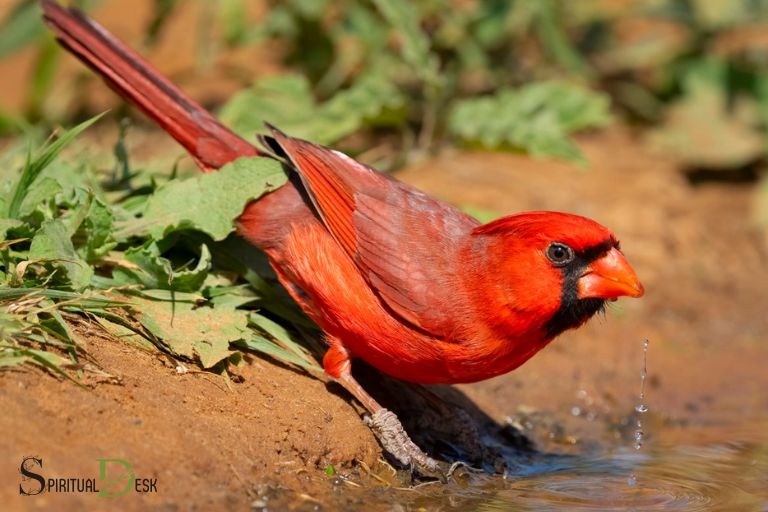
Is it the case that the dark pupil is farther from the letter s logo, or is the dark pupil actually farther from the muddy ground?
the letter s logo

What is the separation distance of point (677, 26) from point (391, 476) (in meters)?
6.83

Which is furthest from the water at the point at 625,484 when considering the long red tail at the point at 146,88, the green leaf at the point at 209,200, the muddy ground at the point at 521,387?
the long red tail at the point at 146,88

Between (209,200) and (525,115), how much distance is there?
274 cm

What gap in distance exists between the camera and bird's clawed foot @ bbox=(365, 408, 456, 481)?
167 inches

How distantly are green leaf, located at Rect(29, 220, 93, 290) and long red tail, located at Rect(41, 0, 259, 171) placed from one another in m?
0.80

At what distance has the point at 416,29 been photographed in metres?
6.48

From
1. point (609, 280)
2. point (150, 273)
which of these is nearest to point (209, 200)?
point (150, 273)

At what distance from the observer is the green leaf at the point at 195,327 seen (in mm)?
4086

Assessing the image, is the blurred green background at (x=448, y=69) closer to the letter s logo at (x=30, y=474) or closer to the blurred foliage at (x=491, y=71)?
the blurred foliage at (x=491, y=71)

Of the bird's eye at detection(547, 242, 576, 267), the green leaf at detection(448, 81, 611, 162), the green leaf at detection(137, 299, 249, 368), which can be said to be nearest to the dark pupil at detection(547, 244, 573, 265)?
the bird's eye at detection(547, 242, 576, 267)

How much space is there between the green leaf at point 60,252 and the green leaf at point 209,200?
1.04 ft

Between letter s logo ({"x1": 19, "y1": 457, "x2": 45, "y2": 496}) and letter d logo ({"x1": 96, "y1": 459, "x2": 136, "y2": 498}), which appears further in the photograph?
letter d logo ({"x1": 96, "y1": 459, "x2": 136, "y2": 498})

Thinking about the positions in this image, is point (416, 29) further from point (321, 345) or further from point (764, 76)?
point (764, 76)

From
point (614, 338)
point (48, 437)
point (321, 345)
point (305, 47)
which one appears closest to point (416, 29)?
point (305, 47)
